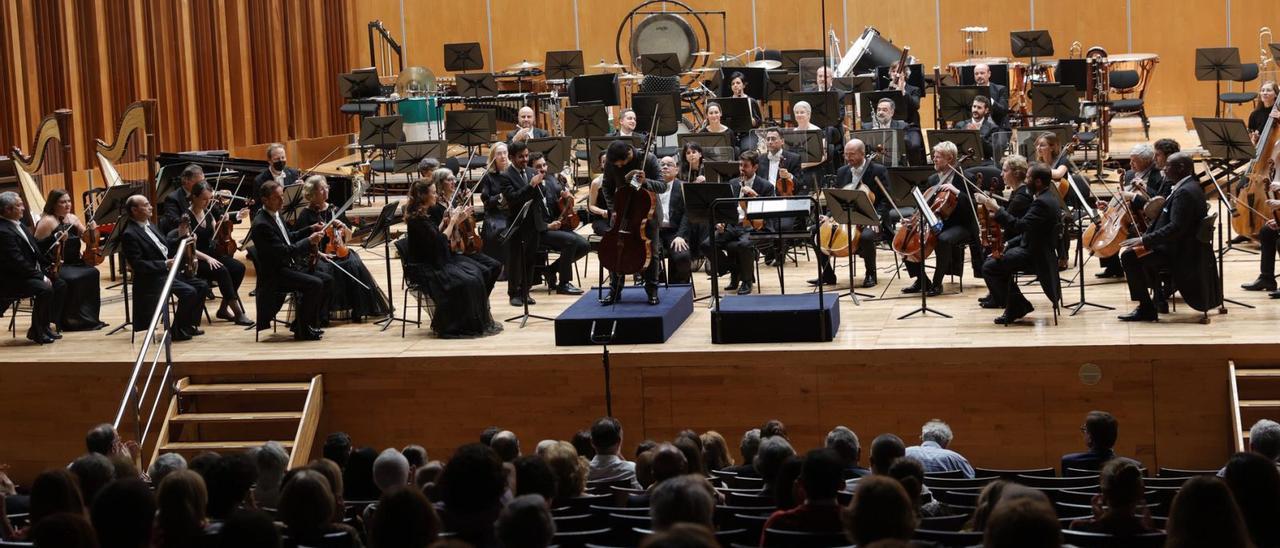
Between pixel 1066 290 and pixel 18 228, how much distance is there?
6.63m

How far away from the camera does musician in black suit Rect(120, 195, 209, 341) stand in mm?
9547

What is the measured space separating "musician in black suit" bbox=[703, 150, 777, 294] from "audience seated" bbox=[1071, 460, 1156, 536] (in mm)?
5622

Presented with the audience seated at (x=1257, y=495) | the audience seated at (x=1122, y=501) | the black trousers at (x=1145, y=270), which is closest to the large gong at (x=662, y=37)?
the black trousers at (x=1145, y=270)

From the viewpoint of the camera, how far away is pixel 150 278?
380 inches

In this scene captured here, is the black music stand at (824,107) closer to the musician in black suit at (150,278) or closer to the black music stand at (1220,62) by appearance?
the black music stand at (1220,62)

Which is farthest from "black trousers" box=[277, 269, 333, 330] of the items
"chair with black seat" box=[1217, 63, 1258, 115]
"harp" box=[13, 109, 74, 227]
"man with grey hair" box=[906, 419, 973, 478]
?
"chair with black seat" box=[1217, 63, 1258, 115]

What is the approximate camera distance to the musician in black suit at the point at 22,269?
9391 mm

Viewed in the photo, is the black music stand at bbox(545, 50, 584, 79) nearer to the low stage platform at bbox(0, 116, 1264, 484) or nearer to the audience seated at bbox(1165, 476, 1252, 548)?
the low stage platform at bbox(0, 116, 1264, 484)

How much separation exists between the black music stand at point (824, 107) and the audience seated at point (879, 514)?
30.7 ft

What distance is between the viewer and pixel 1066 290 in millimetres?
10016

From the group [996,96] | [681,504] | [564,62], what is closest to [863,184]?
[996,96]

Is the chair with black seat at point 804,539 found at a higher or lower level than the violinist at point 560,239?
lower

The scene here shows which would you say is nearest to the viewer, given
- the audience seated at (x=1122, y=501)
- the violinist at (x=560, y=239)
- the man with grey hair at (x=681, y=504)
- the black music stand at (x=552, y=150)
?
the man with grey hair at (x=681, y=504)

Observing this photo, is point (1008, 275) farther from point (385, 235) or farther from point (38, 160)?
point (38, 160)
